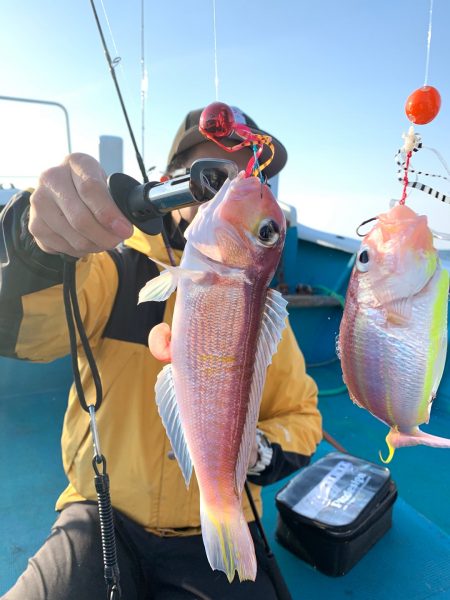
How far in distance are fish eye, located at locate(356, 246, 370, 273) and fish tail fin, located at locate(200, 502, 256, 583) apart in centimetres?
68

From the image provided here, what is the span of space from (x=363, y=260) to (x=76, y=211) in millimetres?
764

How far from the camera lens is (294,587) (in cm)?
218

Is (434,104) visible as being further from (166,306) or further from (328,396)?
(328,396)

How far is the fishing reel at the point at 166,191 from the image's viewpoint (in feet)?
3.31

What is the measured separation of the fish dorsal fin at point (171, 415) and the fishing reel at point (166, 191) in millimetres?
407

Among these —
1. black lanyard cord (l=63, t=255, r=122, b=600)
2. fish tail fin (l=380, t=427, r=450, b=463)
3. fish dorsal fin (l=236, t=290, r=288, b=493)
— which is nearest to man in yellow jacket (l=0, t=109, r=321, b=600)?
black lanyard cord (l=63, t=255, r=122, b=600)

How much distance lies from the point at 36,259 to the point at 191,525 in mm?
1358

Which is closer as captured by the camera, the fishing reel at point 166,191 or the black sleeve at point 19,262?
the fishing reel at point 166,191

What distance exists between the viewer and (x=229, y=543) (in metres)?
1.06

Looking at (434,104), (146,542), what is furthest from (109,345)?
(434,104)

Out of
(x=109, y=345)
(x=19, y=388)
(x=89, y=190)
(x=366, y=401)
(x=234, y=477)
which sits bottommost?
(x=19, y=388)

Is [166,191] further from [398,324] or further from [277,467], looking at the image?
[277,467]

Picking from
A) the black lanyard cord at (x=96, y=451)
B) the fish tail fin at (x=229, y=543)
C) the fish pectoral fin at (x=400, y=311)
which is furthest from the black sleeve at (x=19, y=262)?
the fish pectoral fin at (x=400, y=311)

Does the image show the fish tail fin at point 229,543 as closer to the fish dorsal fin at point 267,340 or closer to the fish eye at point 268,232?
the fish dorsal fin at point 267,340
